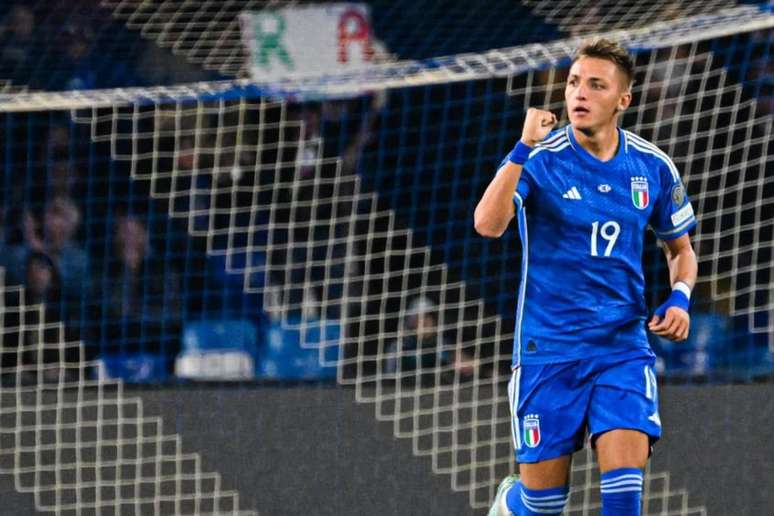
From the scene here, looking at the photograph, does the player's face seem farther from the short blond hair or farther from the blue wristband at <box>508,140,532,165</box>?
the blue wristband at <box>508,140,532,165</box>

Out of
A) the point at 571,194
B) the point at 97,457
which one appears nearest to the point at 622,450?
the point at 571,194

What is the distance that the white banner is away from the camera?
7785 millimetres

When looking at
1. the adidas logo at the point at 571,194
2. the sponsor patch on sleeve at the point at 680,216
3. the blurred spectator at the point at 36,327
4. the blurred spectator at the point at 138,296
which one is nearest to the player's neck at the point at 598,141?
the adidas logo at the point at 571,194

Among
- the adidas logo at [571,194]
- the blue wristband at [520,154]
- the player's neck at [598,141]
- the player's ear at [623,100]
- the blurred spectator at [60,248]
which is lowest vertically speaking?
the blurred spectator at [60,248]

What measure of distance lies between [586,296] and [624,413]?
359 mm

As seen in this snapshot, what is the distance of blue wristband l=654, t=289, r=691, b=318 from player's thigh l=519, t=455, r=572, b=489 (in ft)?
1.66

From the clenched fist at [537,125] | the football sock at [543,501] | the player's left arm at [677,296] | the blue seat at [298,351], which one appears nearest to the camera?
the clenched fist at [537,125]

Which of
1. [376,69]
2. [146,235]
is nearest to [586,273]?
[376,69]

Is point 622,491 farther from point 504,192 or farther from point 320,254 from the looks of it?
point 320,254

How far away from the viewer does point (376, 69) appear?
6508 mm

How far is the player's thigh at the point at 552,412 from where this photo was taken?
4238mm

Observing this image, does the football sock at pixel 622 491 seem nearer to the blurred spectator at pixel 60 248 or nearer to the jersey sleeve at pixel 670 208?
the jersey sleeve at pixel 670 208

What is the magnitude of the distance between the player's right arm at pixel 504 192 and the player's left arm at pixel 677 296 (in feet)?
1.66

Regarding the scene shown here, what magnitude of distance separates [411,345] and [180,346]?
109 centimetres
